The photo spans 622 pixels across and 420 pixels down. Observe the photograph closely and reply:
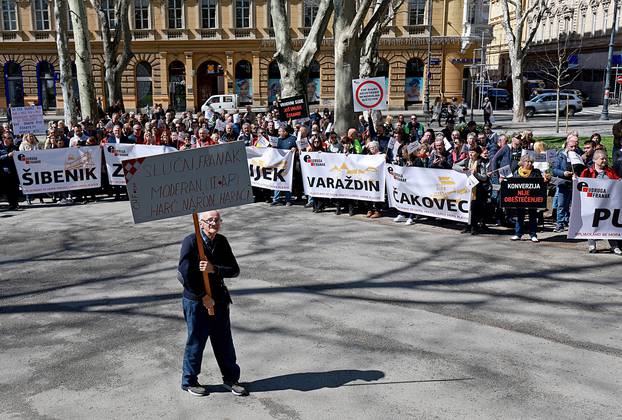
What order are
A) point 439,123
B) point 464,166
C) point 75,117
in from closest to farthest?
1. point 464,166
2. point 75,117
3. point 439,123

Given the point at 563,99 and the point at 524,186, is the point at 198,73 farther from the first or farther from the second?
the point at 524,186

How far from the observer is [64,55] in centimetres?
2330

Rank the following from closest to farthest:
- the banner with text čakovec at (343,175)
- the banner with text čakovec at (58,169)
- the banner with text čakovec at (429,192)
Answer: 1. the banner with text čakovec at (429,192)
2. the banner with text čakovec at (343,175)
3. the banner with text čakovec at (58,169)

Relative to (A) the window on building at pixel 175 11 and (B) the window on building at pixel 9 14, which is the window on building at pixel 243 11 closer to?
(A) the window on building at pixel 175 11

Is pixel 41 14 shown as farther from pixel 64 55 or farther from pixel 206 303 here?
pixel 206 303

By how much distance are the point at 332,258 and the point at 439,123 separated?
26860 mm

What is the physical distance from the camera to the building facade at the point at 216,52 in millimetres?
47812

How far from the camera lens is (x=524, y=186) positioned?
11969mm

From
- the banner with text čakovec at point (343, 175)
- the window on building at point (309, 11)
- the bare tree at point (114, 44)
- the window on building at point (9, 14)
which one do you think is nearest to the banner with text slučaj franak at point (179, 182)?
the banner with text čakovec at point (343, 175)

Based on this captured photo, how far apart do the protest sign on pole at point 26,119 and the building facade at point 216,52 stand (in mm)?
30654

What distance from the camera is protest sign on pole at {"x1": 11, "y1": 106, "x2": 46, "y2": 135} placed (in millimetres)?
18344

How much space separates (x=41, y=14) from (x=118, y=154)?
121 feet

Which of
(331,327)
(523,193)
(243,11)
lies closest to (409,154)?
(523,193)

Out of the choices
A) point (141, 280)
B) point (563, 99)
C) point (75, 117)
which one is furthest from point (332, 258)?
point (563, 99)
